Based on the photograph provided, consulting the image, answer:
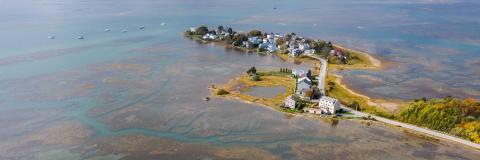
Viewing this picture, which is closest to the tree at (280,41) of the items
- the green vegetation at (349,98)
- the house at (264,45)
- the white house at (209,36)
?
the house at (264,45)

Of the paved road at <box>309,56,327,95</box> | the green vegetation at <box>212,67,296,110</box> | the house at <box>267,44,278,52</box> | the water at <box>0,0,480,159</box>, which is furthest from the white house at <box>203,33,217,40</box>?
the green vegetation at <box>212,67,296,110</box>

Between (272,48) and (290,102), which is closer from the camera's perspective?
(290,102)

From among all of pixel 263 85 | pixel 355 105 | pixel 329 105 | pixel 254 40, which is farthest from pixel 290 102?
pixel 254 40

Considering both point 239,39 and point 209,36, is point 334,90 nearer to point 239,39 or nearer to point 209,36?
point 239,39

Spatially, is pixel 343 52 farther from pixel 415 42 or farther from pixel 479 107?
pixel 479 107

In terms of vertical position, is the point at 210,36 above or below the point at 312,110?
above

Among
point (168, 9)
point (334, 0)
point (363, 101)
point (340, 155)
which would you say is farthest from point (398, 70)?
point (334, 0)

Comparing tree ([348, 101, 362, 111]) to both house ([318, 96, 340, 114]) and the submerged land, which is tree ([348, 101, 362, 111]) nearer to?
the submerged land

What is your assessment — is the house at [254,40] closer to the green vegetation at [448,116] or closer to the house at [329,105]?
the house at [329,105]
